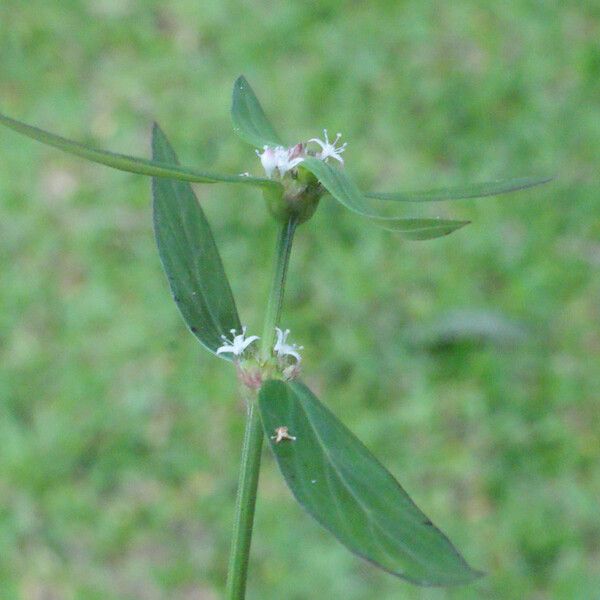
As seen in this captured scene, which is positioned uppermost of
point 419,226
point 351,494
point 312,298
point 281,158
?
point 312,298

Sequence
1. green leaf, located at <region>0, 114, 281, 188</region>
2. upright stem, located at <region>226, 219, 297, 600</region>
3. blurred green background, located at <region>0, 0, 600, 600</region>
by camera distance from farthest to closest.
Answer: blurred green background, located at <region>0, 0, 600, 600</region>, upright stem, located at <region>226, 219, 297, 600</region>, green leaf, located at <region>0, 114, 281, 188</region>

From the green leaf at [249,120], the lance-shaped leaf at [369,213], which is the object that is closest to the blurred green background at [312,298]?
the green leaf at [249,120]

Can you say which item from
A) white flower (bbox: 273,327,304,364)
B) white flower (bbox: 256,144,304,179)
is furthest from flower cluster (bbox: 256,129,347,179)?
white flower (bbox: 273,327,304,364)

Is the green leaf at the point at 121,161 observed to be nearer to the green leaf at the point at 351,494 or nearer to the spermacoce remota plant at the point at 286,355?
the spermacoce remota plant at the point at 286,355

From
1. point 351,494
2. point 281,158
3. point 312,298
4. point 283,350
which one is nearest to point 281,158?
point 281,158

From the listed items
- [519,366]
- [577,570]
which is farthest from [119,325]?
[577,570]

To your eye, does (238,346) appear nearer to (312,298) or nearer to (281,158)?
(281,158)

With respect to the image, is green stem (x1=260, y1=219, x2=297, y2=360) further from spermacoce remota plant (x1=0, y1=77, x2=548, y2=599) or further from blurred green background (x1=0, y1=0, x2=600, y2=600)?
blurred green background (x1=0, y1=0, x2=600, y2=600)
